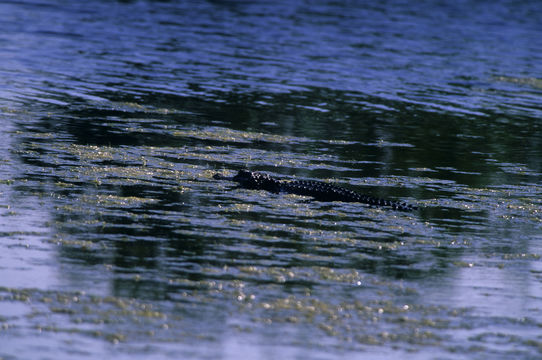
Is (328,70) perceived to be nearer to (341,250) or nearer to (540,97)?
(540,97)

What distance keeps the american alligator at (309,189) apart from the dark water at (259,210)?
23 cm

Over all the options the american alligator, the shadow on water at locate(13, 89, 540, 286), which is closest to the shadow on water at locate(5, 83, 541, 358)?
the shadow on water at locate(13, 89, 540, 286)

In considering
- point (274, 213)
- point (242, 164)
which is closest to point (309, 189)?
point (274, 213)

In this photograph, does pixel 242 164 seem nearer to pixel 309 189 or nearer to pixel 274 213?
pixel 309 189

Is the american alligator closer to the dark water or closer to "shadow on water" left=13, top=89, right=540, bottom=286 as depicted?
the dark water

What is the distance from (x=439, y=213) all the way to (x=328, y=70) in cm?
1708

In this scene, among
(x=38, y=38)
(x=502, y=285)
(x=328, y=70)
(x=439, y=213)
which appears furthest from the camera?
(x=38, y=38)

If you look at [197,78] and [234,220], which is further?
[197,78]

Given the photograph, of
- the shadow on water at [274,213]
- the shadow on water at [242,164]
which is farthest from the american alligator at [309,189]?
the shadow on water at [242,164]

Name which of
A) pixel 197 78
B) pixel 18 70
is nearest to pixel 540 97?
pixel 197 78

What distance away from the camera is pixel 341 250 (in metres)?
10.9

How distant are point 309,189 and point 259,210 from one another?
1174 mm

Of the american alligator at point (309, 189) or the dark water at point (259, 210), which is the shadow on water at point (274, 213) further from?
the american alligator at point (309, 189)

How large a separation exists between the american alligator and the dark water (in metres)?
0.23
